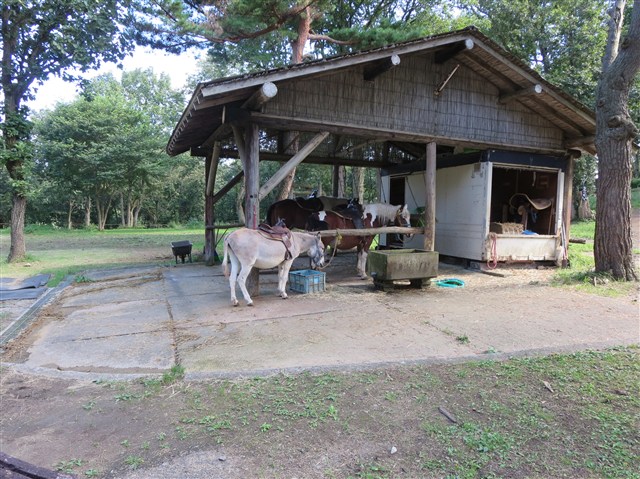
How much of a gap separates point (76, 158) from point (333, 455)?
29.4 metres

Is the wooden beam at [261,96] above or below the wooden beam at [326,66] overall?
below

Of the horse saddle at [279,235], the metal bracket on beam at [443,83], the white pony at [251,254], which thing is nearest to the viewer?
the white pony at [251,254]

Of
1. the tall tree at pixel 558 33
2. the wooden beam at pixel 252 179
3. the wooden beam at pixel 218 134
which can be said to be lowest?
the wooden beam at pixel 252 179

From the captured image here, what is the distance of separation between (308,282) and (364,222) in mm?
2534

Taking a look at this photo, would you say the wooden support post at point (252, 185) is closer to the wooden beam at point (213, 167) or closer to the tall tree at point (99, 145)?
the wooden beam at point (213, 167)

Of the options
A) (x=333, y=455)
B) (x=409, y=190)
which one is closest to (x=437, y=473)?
(x=333, y=455)

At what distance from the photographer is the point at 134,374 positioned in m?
3.51

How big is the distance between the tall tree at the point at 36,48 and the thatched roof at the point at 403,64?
4.15 m

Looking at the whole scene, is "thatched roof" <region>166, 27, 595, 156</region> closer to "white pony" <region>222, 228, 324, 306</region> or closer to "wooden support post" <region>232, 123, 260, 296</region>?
"wooden support post" <region>232, 123, 260, 296</region>

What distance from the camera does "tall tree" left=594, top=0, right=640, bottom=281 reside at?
741 cm

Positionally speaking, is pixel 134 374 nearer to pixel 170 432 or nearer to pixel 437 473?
pixel 170 432

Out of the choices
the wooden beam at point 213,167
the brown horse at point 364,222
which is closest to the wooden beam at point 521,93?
the brown horse at point 364,222

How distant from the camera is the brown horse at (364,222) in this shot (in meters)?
8.27

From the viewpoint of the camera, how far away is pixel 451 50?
7.86 meters
